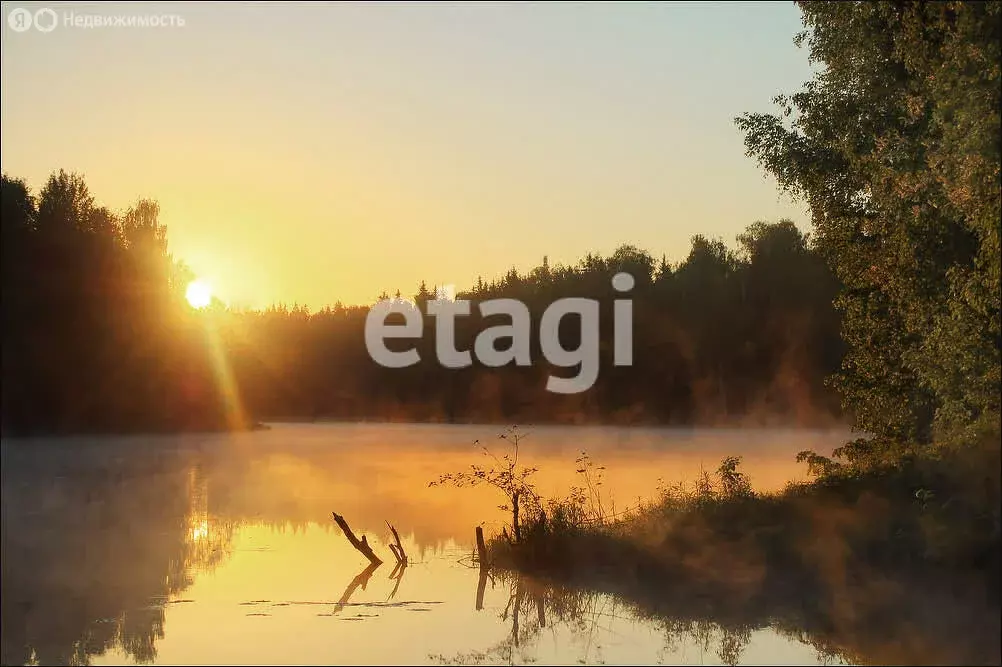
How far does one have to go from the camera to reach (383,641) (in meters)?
17.1

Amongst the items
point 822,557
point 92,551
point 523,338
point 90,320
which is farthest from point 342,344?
point 822,557

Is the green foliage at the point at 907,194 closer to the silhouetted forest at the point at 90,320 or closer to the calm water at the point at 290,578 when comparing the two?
the calm water at the point at 290,578

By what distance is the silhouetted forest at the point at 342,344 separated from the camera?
211ft

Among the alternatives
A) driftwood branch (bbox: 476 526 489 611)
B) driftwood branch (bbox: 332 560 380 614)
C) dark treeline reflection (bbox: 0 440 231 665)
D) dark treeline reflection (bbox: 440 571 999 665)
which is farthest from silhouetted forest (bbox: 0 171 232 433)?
dark treeline reflection (bbox: 440 571 999 665)

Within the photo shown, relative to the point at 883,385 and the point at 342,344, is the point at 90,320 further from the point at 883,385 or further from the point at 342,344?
the point at 883,385

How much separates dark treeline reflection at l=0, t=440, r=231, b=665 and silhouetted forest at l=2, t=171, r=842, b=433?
29.2ft

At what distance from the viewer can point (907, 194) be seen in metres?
24.7

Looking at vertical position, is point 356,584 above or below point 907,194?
below

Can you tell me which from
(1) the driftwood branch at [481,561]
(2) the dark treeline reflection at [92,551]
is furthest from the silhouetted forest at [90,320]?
(1) the driftwood branch at [481,561]

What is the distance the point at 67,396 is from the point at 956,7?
54.1m

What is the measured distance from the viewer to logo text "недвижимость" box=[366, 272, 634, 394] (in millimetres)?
91062

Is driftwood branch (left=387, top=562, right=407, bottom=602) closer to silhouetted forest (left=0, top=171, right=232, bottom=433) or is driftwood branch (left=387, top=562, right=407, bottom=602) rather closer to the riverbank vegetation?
the riverbank vegetation

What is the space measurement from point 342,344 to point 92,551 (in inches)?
2837

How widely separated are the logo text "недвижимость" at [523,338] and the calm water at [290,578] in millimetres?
32830
